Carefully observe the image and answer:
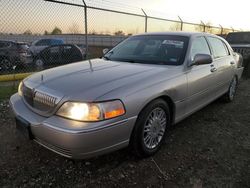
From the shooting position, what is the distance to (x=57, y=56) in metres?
10.1

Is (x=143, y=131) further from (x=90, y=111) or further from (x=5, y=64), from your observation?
(x=5, y=64)

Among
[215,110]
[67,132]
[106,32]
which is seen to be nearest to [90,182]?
[67,132]

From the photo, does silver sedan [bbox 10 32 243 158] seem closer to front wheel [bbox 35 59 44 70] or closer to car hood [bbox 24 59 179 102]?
car hood [bbox 24 59 179 102]

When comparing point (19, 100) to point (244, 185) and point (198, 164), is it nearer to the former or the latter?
point (198, 164)

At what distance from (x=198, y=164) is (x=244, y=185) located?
1.79ft

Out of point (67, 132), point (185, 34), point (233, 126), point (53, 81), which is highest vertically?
point (185, 34)

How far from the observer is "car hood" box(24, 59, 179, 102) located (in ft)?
8.46

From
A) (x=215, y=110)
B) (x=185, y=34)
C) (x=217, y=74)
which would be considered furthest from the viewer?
(x=215, y=110)

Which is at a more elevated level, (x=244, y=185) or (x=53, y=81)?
(x=53, y=81)

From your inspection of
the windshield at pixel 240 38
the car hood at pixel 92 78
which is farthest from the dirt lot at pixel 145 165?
the windshield at pixel 240 38

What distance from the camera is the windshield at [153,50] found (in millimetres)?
3658

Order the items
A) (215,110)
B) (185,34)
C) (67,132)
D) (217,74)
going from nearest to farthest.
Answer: (67,132) → (185,34) → (217,74) → (215,110)

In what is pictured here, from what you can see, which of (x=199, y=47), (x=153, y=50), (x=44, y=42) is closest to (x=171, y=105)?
(x=153, y=50)

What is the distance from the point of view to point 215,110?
16.8 ft
